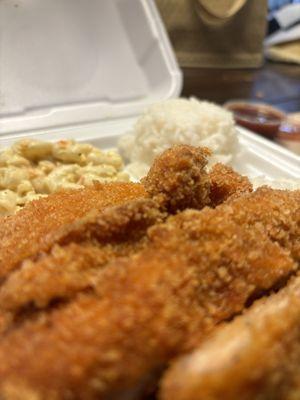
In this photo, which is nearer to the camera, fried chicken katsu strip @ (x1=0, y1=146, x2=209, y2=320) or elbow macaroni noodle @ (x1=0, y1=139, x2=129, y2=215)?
fried chicken katsu strip @ (x1=0, y1=146, x2=209, y2=320)

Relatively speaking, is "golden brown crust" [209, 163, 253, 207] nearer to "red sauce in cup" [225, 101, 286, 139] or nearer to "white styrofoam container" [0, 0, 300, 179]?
"white styrofoam container" [0, 0, 300, 179]

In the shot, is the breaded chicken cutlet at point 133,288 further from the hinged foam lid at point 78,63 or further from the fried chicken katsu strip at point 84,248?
the hinged foam lid at point 78,63

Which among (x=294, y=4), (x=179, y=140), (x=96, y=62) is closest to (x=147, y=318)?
(x=179, y=140)

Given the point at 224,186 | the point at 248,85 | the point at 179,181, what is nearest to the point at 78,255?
the point at 179,181

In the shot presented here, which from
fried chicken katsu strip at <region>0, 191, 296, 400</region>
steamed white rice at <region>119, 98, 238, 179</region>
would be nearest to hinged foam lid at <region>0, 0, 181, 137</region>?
steamed white rice at <region>119, 98, 238, 179</region>

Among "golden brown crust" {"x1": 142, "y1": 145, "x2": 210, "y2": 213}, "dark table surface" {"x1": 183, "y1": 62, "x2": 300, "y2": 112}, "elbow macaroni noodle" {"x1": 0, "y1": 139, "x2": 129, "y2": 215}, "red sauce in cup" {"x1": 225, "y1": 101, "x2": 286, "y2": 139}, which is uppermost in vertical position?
"golden brown crust" {"x1": 142, "y1": 145, "x2": 210, "y2": 213}

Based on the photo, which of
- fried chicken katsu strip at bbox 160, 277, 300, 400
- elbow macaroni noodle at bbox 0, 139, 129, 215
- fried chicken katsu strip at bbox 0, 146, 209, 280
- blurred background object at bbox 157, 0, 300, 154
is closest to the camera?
fried chicken katsu strip at bbox 160, 277, 300, 400

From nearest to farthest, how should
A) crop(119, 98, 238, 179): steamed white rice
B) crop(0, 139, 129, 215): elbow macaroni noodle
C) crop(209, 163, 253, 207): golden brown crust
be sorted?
crop(209, 163, 253, 207): golden brown crust → crop(0, 139, 129, 215): elbow macaroni noodle → crop(119, 98, 238, 179): steamed white rice
